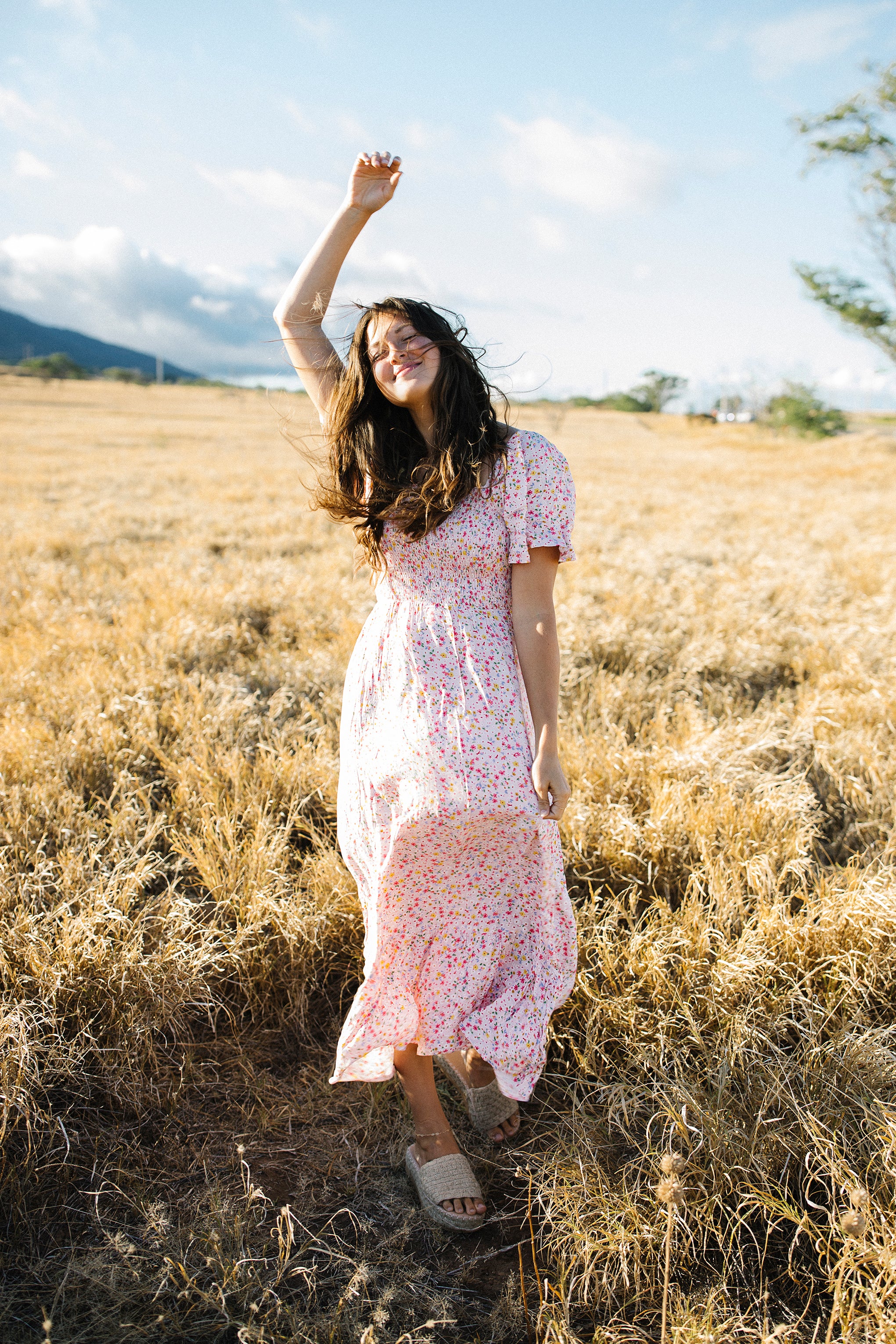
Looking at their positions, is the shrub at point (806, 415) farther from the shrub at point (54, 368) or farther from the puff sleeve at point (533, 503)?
the shrub at point (54, 368)

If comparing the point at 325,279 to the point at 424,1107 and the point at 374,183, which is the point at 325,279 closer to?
the point at 374,183

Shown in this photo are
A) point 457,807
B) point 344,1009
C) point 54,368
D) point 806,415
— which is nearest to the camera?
point 457,807

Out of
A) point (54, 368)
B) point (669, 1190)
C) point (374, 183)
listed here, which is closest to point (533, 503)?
point (374, 183)

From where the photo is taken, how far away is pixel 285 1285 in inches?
64.7

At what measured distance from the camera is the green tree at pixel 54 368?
7575 centimetres

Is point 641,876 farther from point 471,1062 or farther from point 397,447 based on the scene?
point 397,447

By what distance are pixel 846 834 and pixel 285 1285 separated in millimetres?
2302

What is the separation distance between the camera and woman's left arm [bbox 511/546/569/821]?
1.82 meters

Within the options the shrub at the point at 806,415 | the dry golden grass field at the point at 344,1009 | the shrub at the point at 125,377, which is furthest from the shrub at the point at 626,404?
the dry golden grass field at the point at 344,1009

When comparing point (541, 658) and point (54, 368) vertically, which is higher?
point (54, 368)

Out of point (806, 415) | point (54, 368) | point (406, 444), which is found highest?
point (54, 368)

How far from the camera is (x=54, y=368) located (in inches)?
3076

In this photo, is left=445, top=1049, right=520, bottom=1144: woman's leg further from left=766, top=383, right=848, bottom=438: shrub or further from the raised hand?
left=766, top=383, right=848, bottom=438: shrub

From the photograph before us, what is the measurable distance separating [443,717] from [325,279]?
1196mm
